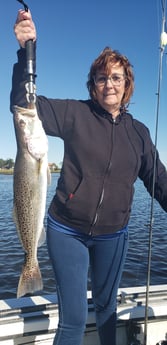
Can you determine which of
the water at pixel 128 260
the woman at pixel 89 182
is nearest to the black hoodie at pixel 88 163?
the woman at pixel 89 182

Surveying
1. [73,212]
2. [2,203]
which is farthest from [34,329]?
[2,203]

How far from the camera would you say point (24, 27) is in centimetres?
251

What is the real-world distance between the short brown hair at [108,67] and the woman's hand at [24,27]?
0.63 meters

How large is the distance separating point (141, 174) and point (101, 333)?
4.85 ft

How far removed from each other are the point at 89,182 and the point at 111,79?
2.87ft

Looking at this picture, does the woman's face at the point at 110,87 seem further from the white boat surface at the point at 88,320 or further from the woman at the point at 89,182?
the white boat surface at the point at 88,320

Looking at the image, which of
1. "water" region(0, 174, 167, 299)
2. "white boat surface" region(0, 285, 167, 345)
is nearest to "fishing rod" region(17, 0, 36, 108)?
"white boat surface" region(0, 285, 167, 345)

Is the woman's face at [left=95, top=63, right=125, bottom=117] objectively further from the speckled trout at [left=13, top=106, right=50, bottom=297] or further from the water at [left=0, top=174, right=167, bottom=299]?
the water at [left=0, top=174, right=167, bottom=299]

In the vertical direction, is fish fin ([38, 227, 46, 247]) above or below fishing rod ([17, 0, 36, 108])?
below

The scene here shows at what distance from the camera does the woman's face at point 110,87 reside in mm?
2949

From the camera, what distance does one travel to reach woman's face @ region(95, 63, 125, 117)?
2.95 meters

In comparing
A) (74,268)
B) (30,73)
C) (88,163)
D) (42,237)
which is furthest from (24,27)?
(74,268)

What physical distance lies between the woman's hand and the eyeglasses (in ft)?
2.16

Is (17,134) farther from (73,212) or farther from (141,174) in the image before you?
(141,174)
